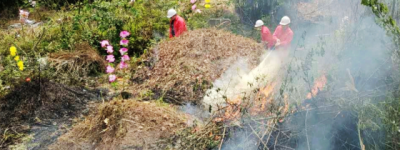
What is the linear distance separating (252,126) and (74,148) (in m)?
2.67

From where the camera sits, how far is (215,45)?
24.3 feet

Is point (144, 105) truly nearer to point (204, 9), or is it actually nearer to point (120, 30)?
point (120, 30)

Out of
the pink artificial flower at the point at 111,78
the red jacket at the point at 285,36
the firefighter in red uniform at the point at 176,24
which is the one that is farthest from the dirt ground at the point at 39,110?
the red jacket at the point at 285,36

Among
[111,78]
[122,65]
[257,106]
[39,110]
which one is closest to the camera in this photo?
[257,106]

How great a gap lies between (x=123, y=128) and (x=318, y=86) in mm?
2839

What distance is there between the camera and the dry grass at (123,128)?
16.8ft

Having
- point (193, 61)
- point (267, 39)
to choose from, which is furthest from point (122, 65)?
point (267, 39)

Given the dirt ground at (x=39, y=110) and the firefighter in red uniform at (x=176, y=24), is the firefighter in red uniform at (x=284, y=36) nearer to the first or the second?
the firefighter in red uniform at (x=176, y=24)

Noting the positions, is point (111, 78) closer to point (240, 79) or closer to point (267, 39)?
point (240, 79)

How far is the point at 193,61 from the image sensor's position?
6.95 meters

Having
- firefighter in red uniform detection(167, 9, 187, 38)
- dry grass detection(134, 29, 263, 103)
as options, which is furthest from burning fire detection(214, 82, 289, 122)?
firefighter in red uniform detection(167, 9, 187, 38)

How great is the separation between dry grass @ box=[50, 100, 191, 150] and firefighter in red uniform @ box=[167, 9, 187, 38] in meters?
2.96

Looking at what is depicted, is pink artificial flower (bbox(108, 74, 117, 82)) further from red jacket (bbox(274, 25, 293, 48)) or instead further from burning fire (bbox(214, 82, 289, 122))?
red jacket (bbox(274, 25, 293, 48))

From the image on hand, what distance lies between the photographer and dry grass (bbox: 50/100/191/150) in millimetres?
5125
